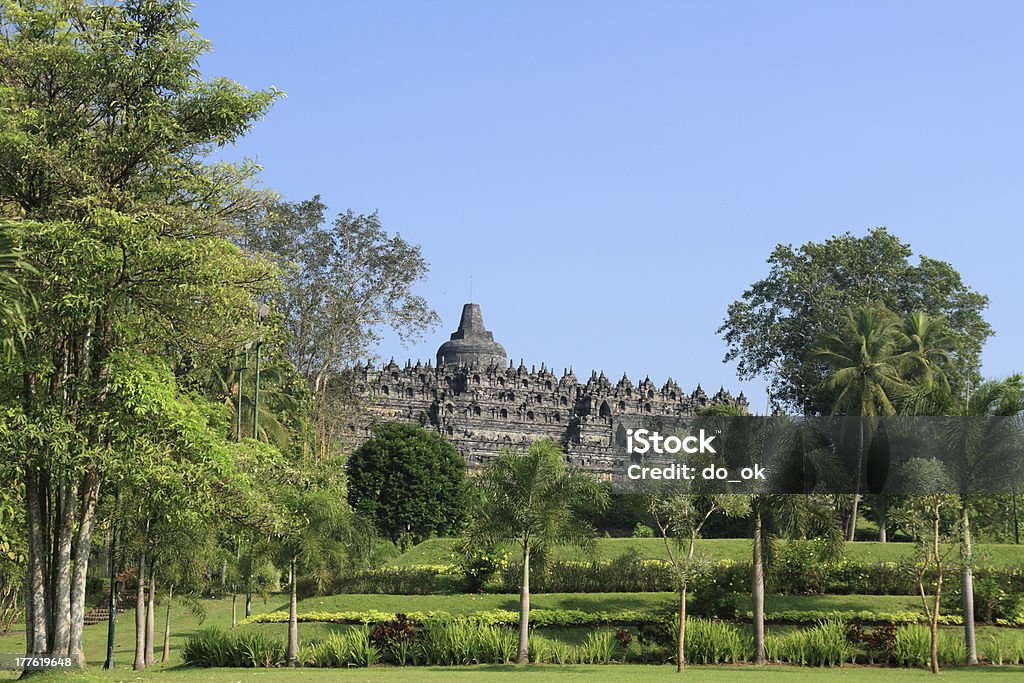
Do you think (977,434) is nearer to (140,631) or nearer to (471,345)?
(140,631)

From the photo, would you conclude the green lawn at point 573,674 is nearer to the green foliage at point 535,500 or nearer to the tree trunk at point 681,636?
the tree trunk at point 681,636

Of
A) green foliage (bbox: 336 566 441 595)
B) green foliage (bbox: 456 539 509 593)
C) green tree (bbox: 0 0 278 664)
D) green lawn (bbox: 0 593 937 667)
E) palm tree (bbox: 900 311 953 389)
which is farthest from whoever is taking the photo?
palm tree (bbox: 900 311 953 389)

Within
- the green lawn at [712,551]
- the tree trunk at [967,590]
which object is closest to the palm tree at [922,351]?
the green lawn at [712,551]

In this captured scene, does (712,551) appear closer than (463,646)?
No

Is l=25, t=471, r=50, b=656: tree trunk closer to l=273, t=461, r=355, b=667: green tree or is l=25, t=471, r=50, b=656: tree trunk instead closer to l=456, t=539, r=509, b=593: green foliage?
l=273, t=461, r=355, b=667: green tree

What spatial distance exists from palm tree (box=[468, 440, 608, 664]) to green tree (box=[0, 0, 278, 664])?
9393 mm

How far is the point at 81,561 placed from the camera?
2294 centimetres

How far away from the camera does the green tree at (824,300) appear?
66.6 meters

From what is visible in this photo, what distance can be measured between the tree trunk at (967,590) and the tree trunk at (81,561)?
751 inches

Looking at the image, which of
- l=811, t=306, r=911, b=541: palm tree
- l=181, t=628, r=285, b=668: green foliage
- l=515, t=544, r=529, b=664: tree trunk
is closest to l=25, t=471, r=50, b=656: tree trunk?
l=181, t=628, r=285, b=668: green foliage

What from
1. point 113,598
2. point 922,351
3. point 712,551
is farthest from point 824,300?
point 113,598

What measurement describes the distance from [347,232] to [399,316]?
177 inches

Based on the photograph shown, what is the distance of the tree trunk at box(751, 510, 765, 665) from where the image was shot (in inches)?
1183

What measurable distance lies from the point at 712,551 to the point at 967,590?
10.0 m
